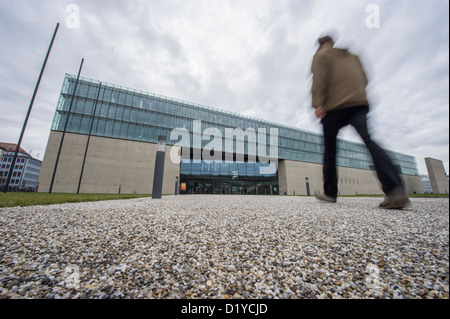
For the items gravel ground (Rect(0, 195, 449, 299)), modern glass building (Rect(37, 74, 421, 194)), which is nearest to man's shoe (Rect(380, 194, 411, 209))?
gravel ground (Rect(0, 195, 449, 299))

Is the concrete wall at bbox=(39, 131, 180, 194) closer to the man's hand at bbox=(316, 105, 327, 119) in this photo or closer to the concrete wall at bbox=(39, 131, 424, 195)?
the concrete wall at bbox=(39, 131, 424, 195)

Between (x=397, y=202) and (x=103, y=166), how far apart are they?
26886 mm

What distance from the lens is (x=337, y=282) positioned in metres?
1.04

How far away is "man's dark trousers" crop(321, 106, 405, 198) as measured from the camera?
2.67 m

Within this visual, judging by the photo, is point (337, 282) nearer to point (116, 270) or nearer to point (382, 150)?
point (116, 270)

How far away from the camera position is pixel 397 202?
279 centimetres

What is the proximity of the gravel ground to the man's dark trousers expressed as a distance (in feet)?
2.38

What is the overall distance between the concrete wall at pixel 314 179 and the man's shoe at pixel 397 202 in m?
29.1

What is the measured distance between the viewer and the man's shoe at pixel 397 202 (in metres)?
2.71

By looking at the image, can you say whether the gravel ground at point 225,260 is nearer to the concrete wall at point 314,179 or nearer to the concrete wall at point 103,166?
the concrete wall at point 103,166

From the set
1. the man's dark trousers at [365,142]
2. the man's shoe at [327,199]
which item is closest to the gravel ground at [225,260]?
the man's dark trousers at [365,142]

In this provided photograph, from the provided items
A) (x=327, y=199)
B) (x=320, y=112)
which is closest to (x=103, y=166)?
(x=327, y=199)

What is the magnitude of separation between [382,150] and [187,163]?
26.4 metres
